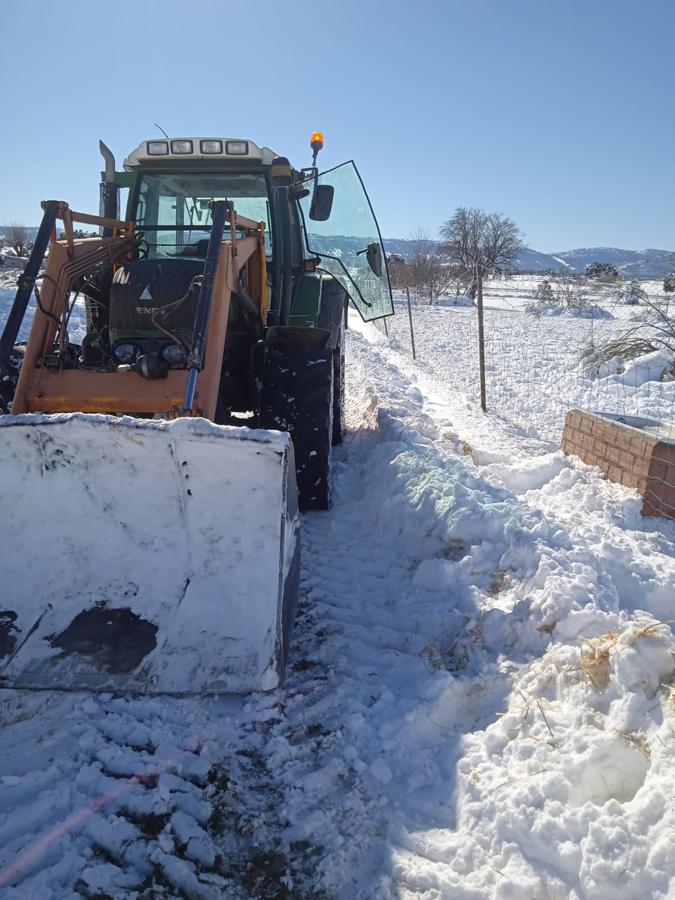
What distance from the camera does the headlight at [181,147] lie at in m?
4.44

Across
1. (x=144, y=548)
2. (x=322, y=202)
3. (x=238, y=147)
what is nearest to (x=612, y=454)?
(x=322, y=202)

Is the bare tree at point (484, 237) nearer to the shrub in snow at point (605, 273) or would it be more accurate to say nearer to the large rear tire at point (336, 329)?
the shrub in snow at point (605, 273)

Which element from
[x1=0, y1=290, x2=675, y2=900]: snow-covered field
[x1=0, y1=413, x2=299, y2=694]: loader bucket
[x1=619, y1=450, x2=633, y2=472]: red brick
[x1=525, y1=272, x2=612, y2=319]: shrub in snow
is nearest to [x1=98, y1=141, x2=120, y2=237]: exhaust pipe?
[x1=0, y1=413, x2=299, y2=694]: loader bucket

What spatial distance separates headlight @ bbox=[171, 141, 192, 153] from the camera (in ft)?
14.6

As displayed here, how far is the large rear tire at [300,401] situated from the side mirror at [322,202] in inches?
46.5

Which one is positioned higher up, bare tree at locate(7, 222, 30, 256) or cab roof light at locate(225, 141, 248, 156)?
bare tree at locate(7, 222, 30, 256)

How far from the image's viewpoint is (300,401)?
4086mm

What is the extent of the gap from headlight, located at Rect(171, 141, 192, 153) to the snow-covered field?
9.88ft

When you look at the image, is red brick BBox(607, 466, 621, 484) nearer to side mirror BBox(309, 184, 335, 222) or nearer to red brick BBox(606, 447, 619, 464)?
red brick BBox(606, 447, 619, 464)

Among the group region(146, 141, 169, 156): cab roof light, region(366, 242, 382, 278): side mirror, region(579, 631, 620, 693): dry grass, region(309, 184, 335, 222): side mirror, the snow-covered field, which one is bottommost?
the snow-covered field

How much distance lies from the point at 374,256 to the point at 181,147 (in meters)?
1.71

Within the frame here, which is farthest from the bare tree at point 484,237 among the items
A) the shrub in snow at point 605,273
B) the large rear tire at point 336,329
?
the large rear tire at point 336,329

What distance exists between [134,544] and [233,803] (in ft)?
3.99

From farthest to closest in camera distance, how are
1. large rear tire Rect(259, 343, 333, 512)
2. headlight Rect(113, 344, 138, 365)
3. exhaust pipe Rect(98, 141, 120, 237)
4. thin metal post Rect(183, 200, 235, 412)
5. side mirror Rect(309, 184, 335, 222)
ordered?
exhaust pipe Rect(98, 141, 120, 237)
side mirror Rect(309, 184, 335, 222)
large rear tire Rect(259, 343, 333, 512)
headlight Rect(113, 344, 138, 365)
thin metal post Rect(183, 200, 235, 412)
